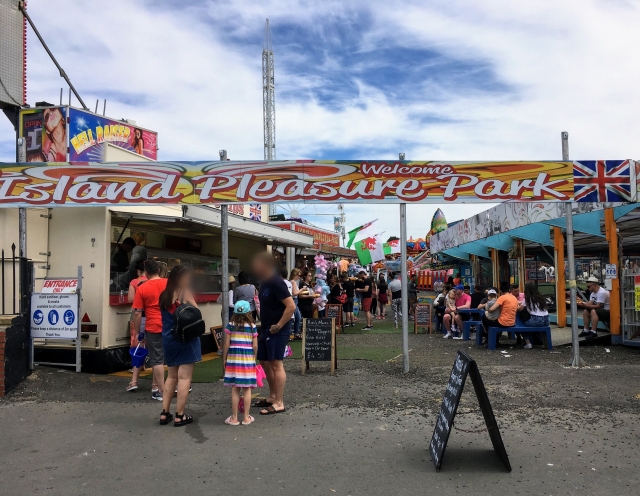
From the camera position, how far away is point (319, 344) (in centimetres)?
841

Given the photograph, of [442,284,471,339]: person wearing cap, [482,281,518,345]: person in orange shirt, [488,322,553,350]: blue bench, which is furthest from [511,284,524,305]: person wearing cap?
[442,284,471,339]: person wearing cap

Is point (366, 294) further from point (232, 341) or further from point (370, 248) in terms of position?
point (232, 341)

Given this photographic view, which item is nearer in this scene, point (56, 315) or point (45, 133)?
point (56, 315)

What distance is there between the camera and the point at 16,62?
32.4 ft

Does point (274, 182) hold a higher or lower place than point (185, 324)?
higher

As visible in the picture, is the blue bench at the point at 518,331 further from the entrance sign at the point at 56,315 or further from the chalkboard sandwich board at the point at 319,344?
the entrance sign at the point at 56,315

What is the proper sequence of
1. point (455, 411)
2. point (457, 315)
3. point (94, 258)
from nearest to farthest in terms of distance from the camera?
point (455, 411) < point (94, 258) < point (457, 315)

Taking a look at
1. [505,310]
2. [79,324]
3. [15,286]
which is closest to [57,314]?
[79,324]

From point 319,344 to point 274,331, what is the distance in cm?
235

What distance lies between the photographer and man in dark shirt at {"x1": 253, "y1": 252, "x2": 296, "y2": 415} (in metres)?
6.23

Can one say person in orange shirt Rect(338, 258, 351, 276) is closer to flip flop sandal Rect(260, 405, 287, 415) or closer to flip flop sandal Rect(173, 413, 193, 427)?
flip flop sandal Rect(260, 405, 287, 415)

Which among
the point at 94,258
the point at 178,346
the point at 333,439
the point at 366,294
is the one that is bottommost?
the point at 333,439

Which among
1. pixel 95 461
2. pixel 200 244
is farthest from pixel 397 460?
pixel 200 244

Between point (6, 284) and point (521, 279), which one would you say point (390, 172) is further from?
point (521, 279)
